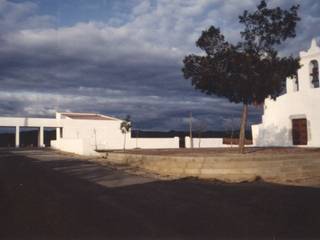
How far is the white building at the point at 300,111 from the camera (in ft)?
91.7

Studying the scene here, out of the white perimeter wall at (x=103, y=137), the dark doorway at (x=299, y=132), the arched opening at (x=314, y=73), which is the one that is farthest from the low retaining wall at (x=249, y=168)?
the white perimeter wall at (x=103, y=137)

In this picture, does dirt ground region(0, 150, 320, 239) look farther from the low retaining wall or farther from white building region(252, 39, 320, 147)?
white building region(252, 39, 320, 147)

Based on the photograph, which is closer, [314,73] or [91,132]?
[314,73]

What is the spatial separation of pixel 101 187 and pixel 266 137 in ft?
68.3

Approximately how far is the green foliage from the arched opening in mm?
8812

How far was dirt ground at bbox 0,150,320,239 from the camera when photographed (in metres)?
7.83

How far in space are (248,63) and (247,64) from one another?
0.20 ft

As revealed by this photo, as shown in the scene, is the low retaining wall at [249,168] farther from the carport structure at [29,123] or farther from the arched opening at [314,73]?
the carport structure at [29,123]

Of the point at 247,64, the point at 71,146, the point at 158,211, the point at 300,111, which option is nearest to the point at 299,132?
the point at 300,111

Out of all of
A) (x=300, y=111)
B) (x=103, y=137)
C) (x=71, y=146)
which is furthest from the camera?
(x=103, y=137)

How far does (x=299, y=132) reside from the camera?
97.0 feet

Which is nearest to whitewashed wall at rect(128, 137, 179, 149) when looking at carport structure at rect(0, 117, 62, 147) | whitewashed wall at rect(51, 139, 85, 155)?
whitewashed wall at rect(51, 139, 85, 155)

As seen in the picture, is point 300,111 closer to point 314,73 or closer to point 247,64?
point 314,73

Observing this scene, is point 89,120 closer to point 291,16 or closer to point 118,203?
point 291,16
